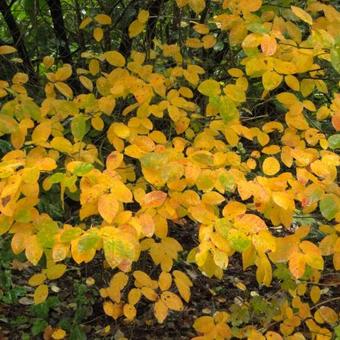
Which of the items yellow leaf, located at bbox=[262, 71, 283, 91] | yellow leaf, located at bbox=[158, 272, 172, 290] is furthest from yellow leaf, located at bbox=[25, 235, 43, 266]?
yellow leaf, located at bbox=[262, 71, 283, 91]

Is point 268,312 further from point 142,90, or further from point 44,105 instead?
point 44,105

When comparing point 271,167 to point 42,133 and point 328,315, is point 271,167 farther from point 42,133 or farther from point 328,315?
point 328,315

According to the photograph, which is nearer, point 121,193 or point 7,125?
point 121,193

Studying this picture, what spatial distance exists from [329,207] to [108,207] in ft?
1.93

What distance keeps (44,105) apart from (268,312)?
4.33ft

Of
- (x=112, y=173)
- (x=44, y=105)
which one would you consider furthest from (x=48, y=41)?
(x=112, y=173)

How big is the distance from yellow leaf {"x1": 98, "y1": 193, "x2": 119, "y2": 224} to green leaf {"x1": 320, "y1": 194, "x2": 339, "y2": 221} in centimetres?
55

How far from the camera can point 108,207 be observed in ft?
4.00

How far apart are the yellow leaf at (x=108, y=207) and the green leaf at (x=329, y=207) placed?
0.55 m

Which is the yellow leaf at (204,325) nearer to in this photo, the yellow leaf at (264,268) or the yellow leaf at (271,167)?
the yellow leaf at (264,268)

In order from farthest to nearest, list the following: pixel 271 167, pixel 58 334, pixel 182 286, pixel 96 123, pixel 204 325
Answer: pixel 58 334 → pixel 204 325 → pixel 96 123 → pixel 182 286 → pixel 271 167

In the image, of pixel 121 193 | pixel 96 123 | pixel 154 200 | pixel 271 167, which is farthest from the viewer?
pixel 96 123

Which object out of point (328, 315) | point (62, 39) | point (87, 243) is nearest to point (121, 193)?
point (87, 243)

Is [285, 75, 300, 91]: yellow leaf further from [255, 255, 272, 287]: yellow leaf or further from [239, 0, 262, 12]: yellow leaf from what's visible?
[255, 255, 272, 287]: yellow leaf
